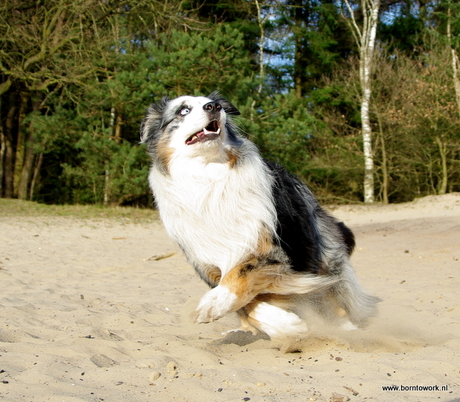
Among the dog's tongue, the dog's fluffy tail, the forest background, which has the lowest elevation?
the dog's fluffy tail

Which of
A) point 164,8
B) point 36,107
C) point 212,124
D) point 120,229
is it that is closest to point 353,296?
point 212,124

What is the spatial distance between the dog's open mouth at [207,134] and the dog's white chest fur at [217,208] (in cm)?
15

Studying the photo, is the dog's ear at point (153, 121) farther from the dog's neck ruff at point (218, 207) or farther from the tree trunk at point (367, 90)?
the tree trunk at point (367, 90)

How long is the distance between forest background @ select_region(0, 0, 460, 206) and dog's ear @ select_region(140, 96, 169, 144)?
9722 mm

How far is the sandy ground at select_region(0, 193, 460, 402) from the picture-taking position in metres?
2.63

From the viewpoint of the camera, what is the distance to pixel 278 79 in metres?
23.7

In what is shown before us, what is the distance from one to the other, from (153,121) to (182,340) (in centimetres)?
175

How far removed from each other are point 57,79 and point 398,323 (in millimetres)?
13979

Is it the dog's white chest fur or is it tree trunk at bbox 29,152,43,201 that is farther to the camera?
tree trunk at bbox 29,152,43,201

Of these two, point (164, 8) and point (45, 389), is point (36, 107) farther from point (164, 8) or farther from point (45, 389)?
point (45, 389)

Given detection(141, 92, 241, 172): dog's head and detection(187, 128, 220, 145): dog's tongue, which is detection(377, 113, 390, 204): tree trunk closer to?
detection(141, 92, 241, 172): dog's head

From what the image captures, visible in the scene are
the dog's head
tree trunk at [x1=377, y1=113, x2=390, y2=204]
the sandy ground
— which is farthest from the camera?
tree trunk at [x1=377, y1=113, x2=390, y2=204]

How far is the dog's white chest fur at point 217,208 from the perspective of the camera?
367cm

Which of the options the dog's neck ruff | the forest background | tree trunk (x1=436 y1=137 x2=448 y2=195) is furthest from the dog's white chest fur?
tree trunk (x1=436 y1=137 x2=448 y2=195)
